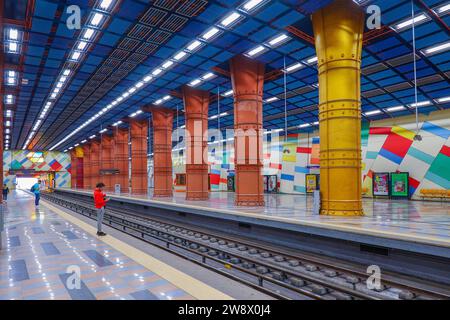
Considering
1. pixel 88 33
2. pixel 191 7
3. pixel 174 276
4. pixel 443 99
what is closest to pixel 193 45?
pixel 191 7

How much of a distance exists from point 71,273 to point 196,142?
51.7 ft

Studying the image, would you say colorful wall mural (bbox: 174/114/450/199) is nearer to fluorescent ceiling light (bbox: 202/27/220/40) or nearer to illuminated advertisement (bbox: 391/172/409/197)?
illuminated advertisement (bbox: 391/172/409/197)

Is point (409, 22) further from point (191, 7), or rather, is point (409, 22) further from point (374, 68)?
point (191, 7)

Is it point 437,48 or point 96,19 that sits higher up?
point 96,19

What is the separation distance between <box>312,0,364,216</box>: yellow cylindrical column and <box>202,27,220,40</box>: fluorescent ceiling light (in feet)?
13.3

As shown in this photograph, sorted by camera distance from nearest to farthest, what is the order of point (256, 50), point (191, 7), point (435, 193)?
point (191, 7) → point (256, 50) → point (435, 193)

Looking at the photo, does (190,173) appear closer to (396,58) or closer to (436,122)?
(396,58)

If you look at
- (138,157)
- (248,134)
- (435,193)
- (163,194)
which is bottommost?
(163,194)

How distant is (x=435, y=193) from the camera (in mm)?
19391

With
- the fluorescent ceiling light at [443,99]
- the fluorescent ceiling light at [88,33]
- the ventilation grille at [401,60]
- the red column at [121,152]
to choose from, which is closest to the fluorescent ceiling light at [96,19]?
the fluorescent ceiling light at [88,33]

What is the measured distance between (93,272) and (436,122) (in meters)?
21.8

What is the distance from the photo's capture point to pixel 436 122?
Result: 20.3 m

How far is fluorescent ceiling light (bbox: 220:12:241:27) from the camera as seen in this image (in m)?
11.5

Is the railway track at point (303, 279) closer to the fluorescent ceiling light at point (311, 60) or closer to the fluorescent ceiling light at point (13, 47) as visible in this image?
the fluorescent ceiling light at point (311, 60)
